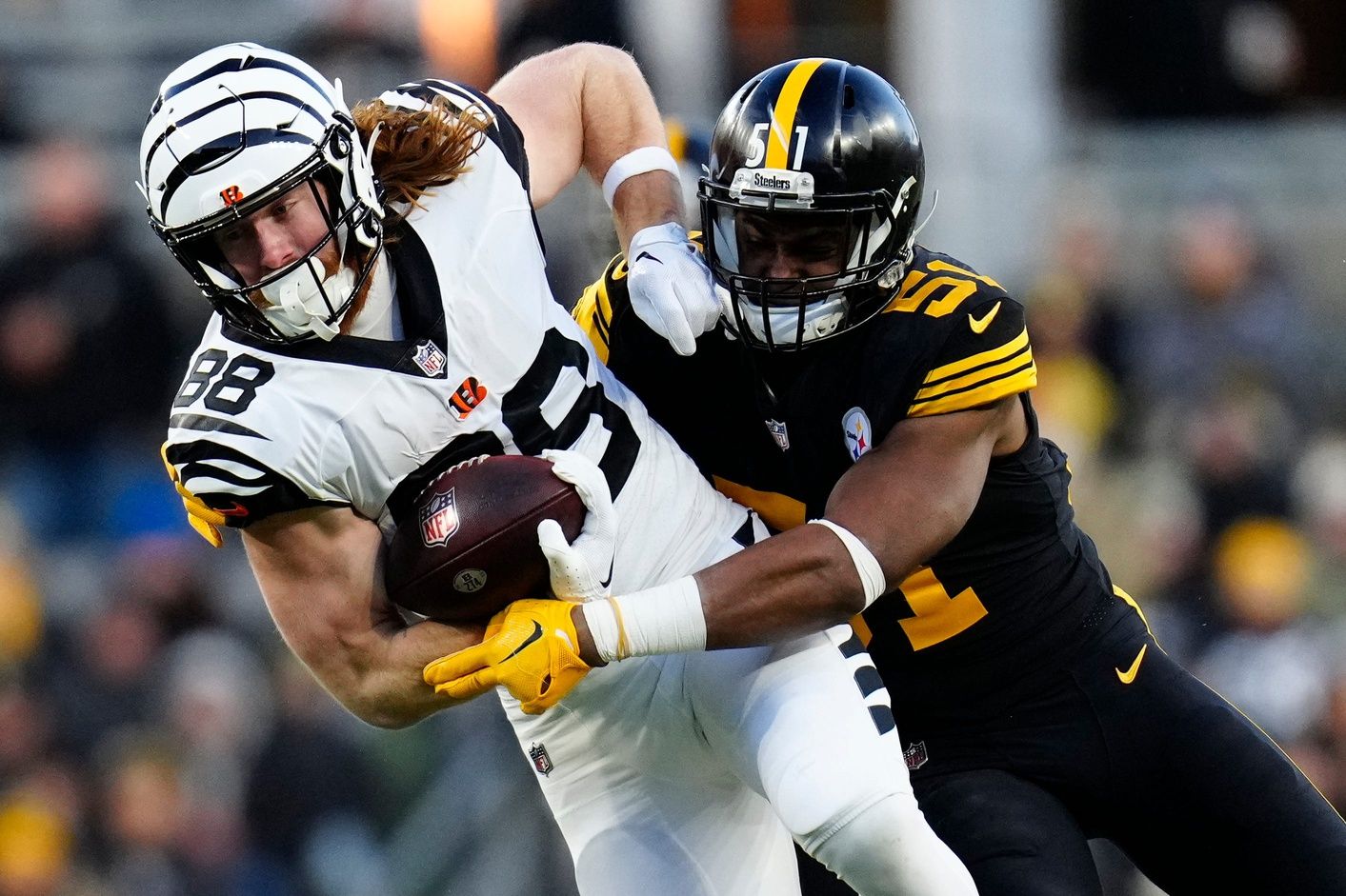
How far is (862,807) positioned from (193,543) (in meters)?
4.54

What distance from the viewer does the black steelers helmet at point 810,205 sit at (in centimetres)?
332

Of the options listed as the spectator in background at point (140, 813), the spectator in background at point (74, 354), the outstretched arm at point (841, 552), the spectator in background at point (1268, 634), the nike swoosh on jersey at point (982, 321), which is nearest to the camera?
the outstretched arm at point (841, 552)

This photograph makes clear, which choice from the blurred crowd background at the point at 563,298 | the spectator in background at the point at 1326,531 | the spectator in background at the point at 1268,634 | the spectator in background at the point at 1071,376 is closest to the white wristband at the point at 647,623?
the blurred crowd background at the point at 563,298

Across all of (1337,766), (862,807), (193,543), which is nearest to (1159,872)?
(862,807)

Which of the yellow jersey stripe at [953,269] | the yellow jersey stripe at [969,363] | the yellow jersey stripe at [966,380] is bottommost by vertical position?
the yellow jersey stripe at [966,380]

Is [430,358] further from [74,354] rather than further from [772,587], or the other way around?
[74,354]

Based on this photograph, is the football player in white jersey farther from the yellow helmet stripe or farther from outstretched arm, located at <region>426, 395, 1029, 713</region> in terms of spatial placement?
the yellow helmet stripe

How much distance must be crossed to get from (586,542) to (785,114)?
2.88 feet

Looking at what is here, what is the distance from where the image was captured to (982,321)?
334cm

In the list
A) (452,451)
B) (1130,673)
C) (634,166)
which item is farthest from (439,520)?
(1130,673)

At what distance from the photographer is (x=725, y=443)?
3.63 metres

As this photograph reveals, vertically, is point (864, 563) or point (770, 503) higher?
point (864, 563)

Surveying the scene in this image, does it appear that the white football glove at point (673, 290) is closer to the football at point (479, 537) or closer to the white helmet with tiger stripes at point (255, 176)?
the football at point (479, 537)

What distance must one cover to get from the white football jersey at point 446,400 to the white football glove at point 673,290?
15 centimetres
